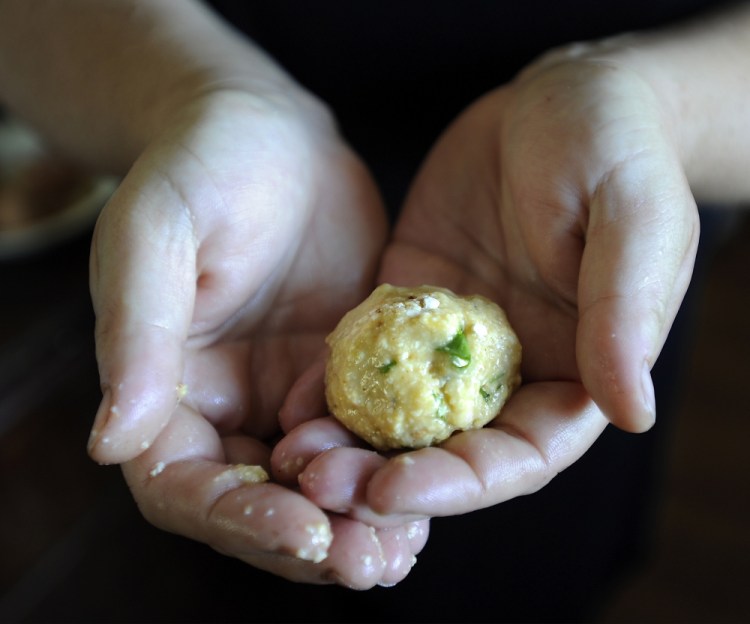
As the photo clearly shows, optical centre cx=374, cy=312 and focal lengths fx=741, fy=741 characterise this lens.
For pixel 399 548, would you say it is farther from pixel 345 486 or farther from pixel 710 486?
pixel 710 486

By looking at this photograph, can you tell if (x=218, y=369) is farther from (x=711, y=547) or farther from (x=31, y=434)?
(x=711, y=547)

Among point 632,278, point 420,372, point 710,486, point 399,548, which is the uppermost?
point 632,278

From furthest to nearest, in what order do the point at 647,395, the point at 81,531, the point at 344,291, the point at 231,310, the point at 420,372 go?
1. the point at 81,531
2. the point at 344,291
3. the point at 231,310
4. the point at 420,372
5. the point at 647,395

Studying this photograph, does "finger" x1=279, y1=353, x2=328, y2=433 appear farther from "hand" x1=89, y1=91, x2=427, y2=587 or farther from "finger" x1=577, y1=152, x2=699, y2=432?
"finger" x1=577, y1=152, x2=699, y2=432

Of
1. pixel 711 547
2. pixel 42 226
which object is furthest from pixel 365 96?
pixel 711 547

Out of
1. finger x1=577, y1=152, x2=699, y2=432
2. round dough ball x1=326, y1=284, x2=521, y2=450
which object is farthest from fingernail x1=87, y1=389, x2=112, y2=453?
finger x1=577, y1=152, x2=699, y2=432

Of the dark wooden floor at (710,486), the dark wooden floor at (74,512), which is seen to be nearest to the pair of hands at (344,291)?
the dark wooden floor at (74,512)

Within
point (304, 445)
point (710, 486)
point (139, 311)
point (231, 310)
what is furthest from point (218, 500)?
point (710, 486)
